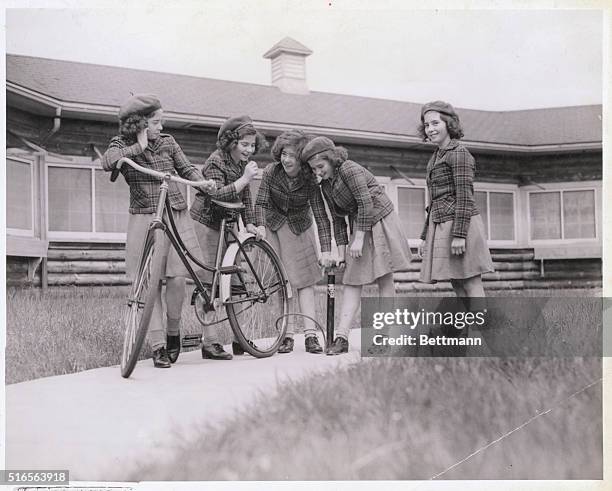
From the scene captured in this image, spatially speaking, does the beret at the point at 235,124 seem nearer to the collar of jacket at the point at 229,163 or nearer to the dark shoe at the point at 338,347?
the collar of jacket at the point at 229,163

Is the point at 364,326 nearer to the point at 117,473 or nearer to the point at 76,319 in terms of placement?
the point at 117,473

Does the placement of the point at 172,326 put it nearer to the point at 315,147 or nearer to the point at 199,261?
the point at 199,261

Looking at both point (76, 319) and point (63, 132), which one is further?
point (63, 132)

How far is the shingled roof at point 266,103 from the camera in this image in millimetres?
3357

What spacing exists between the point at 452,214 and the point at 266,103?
1969mm

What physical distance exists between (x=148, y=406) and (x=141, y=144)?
43.5 inches

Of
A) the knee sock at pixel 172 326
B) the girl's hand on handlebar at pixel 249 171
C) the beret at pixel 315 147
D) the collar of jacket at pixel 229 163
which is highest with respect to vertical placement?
the beret at pixel 315 147

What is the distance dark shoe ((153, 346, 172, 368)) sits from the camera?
3146 millimetres

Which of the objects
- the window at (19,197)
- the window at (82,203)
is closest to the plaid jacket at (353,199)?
the window at (19,197)

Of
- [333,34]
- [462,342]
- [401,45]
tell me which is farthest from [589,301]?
[333,34]

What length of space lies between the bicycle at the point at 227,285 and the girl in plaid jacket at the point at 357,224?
33 cm

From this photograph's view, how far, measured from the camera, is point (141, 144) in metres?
3.06

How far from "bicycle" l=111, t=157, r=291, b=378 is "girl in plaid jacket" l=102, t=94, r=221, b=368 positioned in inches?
2.5

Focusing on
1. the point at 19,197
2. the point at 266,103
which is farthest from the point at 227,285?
the point at 266,103
